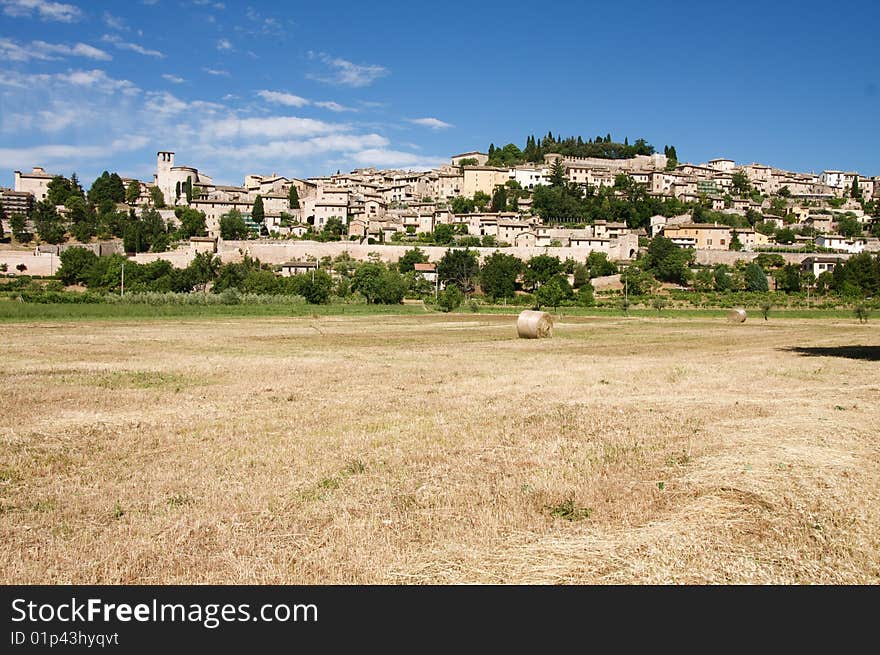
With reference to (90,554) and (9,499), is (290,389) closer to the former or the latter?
(9,499)

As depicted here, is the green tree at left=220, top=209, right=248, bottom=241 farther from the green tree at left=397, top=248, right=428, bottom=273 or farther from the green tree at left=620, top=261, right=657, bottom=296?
the green tree at left=620, top=261, right=657, bottom=296

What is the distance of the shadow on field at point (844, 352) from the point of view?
81.6ft

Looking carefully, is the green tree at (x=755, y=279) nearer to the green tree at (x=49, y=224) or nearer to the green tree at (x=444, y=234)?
the green tree at (x=444, y=234)

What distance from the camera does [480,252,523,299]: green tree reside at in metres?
97.4

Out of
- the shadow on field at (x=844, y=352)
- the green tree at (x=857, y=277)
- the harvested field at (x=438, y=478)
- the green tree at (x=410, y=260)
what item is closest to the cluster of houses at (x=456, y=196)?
the green tree at (x=410, y=260)

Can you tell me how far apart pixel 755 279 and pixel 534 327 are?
270 ft

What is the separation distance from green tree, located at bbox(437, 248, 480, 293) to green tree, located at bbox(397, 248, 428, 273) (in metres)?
9.37

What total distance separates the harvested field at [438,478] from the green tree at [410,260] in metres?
95.4

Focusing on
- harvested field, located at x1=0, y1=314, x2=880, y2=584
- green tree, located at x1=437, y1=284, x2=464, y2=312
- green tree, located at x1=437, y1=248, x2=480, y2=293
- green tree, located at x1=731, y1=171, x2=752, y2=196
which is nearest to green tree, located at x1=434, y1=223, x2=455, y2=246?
green tree, located at x1=437, y1=248, x2=480, y2=293

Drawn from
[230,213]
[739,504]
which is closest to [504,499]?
[739,504]

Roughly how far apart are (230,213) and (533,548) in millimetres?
143660

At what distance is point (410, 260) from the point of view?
115m

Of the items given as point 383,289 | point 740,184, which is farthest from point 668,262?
point 740,184

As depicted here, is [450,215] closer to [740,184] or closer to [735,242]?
[735,242]
